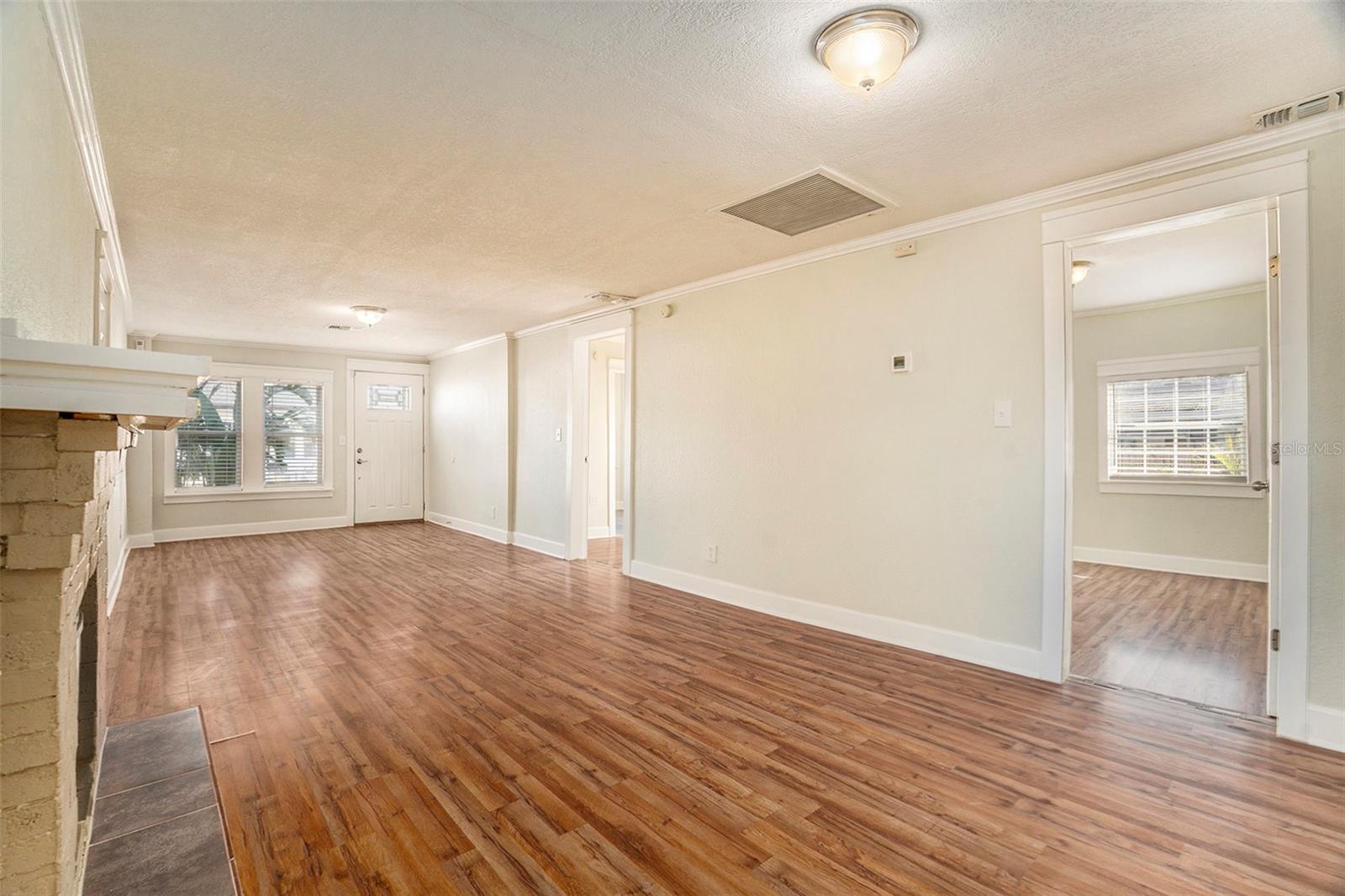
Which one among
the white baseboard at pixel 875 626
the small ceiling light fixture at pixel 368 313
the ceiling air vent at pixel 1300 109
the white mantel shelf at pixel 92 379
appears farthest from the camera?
the small ceiling light fixture at pixel 368 313

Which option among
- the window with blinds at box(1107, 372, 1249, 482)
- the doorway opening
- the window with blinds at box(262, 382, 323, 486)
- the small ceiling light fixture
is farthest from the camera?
the window with blinds at box(262, 382, 323, 486)

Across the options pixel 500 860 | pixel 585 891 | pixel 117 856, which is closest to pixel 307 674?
pixel 117 856

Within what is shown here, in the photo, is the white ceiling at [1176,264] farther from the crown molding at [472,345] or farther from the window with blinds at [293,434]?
the window with blinds at [293,434]

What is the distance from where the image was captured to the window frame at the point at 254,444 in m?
7.26

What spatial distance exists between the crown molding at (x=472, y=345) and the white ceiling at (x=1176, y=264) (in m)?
5.71

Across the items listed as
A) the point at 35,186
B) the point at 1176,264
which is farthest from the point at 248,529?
the point at 1176,264

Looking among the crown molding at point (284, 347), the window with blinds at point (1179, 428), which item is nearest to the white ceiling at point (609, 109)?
the window with blinds at point (1179, 428)

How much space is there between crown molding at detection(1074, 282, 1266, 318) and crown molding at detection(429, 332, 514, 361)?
6.26m

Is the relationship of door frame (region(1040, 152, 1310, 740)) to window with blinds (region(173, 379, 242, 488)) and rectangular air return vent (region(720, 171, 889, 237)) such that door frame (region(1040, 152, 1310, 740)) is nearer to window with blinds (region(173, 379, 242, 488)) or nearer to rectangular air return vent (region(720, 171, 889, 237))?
rectangular air return vent (region(720, 171, 889, 237))

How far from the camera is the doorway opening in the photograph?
157 inches

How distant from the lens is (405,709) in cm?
271

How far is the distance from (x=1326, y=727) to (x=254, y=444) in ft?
32.0

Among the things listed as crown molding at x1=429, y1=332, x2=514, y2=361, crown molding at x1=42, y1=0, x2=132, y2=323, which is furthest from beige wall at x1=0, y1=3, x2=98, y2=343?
crown molding at x1=429, y1=332, x2=514, y2=361

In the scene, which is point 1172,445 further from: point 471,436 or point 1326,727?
point 471,436
